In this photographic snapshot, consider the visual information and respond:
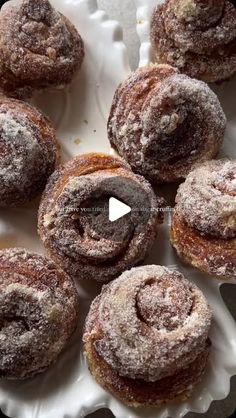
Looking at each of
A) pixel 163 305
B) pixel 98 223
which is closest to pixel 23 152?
pixel 98 223

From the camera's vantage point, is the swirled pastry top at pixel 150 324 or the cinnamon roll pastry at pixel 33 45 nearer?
the swirled pastry top at pixel 150 324

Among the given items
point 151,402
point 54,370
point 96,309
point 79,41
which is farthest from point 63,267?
point 79,41

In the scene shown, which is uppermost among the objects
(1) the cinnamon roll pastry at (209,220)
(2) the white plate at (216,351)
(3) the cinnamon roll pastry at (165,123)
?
(3) the cinnamon roll pastry at (165,123)

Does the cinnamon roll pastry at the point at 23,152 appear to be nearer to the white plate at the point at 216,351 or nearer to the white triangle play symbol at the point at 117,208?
the white triangle play symbol at the point at 117,208

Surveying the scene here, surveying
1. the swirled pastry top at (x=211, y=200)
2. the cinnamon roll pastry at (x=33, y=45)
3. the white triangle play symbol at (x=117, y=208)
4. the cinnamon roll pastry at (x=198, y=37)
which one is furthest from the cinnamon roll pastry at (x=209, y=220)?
the cinnamon roll pastry at (x=33, y=45)

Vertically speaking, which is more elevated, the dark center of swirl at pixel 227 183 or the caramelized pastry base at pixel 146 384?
the dark center of swirl at pixel 227 183
